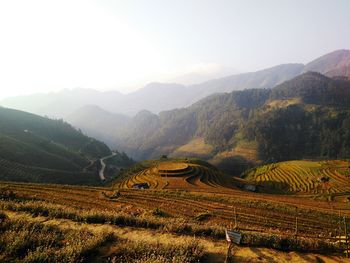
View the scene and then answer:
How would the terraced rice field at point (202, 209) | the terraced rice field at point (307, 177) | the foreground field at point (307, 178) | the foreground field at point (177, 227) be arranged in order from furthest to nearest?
1. the terraced rice field at point (307, 177)
2. the foreground field at point (307, 178)
3. the terraced rice field at point (202, 209)
4. the foreground field at point (177, 227)

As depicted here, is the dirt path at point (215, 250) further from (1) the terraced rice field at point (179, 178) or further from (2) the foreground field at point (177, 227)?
(1) the terraced rice field at point (179, 178)

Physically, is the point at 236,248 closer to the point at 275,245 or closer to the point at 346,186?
the point at 275,245

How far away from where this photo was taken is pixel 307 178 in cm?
8544

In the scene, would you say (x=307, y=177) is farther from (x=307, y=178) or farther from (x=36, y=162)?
(x=36, y=162)

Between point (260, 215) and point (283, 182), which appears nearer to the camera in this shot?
point (260, 215)

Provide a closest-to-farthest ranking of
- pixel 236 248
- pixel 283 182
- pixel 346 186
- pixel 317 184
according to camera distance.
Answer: pixel 236 248 → pixel 346 186 → pixel 317 184 → pixel 283 182

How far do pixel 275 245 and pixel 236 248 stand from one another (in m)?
1.63

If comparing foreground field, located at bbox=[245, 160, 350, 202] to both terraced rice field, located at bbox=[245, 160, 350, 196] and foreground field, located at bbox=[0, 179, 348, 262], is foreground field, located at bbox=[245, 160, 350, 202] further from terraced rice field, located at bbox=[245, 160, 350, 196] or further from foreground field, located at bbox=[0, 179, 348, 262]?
foreground field, located at bbox=[0, 179, 348, 262]

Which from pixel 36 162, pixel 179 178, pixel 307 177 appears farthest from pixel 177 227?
pixel 36 162

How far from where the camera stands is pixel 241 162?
18712cm

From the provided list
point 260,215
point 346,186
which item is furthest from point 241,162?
point 260,215

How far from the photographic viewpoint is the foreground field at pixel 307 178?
241 feet

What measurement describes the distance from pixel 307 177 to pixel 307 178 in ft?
3.00

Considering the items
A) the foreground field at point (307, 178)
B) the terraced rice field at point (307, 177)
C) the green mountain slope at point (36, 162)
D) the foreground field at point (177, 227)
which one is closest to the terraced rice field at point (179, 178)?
the foreground field at point (307, 178)
